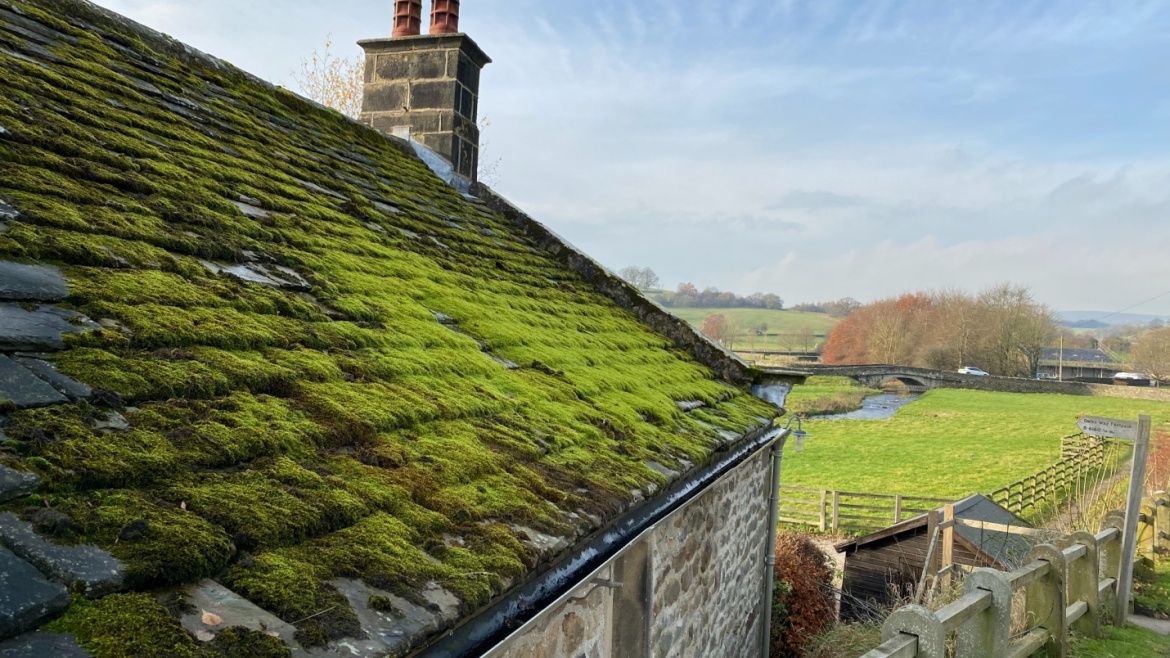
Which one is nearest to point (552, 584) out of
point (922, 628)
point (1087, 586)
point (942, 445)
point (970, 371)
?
point (922, 628)

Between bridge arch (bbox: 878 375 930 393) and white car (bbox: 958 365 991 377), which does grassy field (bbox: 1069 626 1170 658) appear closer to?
bridge arch (bbox: 878 375 930 393)

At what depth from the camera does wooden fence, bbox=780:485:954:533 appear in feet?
63.0

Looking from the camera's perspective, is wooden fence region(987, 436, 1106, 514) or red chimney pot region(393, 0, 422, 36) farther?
wooden fence region(987, 436, 1106, 514)

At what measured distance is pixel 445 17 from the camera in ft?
26.0

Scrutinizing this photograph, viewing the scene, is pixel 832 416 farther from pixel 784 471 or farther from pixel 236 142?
pixel 236 142

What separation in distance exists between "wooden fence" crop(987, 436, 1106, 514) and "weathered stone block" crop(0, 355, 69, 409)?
1942 cm

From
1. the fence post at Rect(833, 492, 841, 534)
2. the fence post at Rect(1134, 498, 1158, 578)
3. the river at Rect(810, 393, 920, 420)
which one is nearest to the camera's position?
the fence post at Rect(1134, 498, 1158, 578)

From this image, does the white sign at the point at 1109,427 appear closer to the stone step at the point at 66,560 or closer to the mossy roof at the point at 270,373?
the mossy roof at the point at 270,373

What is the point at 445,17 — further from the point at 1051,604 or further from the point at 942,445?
the point at 942,445

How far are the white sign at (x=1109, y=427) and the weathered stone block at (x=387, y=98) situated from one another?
7.50 m

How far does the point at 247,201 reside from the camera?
4.02 meters

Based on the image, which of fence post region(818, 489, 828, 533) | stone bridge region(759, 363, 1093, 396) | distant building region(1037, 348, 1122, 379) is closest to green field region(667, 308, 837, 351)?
stone bridge region(759, 363, 1093, 396)

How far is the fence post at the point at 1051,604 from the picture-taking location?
21.2 ft

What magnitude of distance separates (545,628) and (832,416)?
36881 mm
